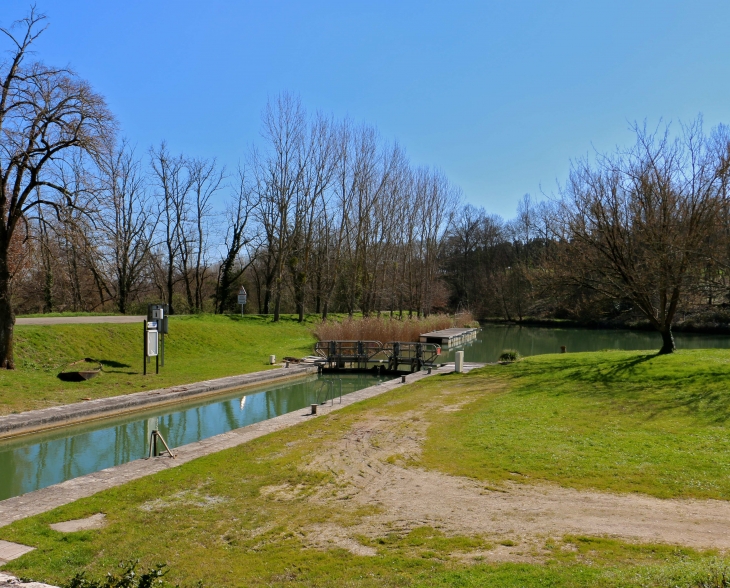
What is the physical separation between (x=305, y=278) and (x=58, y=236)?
24.8m

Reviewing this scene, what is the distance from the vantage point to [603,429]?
10.2 m

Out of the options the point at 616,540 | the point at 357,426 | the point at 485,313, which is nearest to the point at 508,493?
the point at 616,540

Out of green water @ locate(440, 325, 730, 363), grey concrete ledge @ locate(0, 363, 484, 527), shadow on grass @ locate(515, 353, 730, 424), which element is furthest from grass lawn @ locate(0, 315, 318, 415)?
shadow on grass @ locate(515, 353, 730, 424)

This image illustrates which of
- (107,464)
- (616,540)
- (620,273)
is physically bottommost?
(107,464)

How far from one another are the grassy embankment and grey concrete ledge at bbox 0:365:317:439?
5.43 metres

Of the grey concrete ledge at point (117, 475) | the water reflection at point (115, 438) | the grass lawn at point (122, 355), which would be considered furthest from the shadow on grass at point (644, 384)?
the grass lawn at point (122, 355)

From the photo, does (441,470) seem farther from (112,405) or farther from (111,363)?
(111,363)

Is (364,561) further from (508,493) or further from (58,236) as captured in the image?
(58,236)

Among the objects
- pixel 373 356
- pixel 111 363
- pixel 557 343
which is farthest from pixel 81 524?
pixel 557 343

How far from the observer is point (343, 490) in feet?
24.1

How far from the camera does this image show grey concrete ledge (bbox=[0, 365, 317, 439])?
477 inches

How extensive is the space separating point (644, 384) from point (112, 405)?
43.2ft

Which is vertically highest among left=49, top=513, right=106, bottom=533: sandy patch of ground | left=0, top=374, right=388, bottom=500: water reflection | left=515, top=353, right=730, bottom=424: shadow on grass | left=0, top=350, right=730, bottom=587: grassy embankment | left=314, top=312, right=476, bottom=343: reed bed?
left=314, top=312, right=476, bottom=343: reed bed

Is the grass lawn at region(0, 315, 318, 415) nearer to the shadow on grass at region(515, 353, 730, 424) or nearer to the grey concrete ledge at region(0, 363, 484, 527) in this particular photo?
the grey concrete ledge at region(0, 363, 484, 527)
